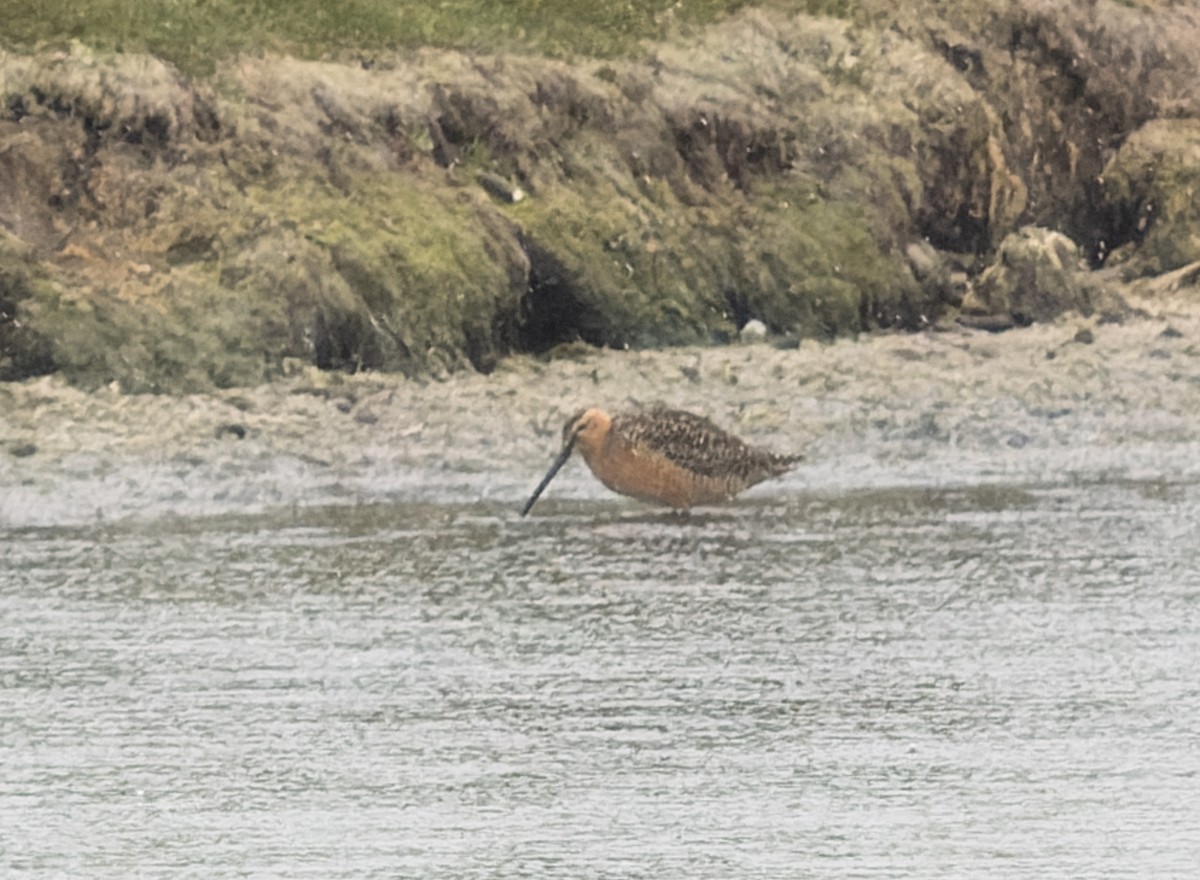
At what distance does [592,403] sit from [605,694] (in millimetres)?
4998

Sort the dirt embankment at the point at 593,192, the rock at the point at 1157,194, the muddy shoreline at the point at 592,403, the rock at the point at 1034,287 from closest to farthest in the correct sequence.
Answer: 1. the muddy shoreline at the point at 592,403
2. the dirt embankment at the point at 593,192
3. the rock at the point at 1034,287
4. the rock at the point at 1157,194

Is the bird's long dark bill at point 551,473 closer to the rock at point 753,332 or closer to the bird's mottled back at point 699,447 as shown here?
the bird's mottled back at point 699,447

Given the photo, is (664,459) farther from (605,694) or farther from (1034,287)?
(1034,287)

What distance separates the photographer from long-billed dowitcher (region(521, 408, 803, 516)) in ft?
29.4

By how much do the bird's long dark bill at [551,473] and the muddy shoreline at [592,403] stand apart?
98mm

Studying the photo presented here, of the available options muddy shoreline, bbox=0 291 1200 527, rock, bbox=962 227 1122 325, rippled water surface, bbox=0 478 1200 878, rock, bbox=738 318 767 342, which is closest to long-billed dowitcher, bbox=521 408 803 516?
muddy shoreline, bbox=0 291 1200 527

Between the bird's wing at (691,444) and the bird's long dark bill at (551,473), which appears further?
the bird's wing at (691,444)

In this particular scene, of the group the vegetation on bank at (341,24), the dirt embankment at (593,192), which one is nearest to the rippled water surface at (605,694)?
the dirt embankment at (593,192)

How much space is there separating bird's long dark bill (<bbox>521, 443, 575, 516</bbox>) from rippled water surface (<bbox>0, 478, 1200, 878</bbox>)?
140 millimetres

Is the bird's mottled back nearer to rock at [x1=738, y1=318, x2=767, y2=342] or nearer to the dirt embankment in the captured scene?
the dirt embankment

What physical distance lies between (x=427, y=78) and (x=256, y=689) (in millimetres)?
6958

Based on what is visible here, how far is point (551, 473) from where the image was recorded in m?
8.98

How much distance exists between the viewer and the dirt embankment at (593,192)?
11.3 m

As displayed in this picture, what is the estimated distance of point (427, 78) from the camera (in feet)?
41.2
